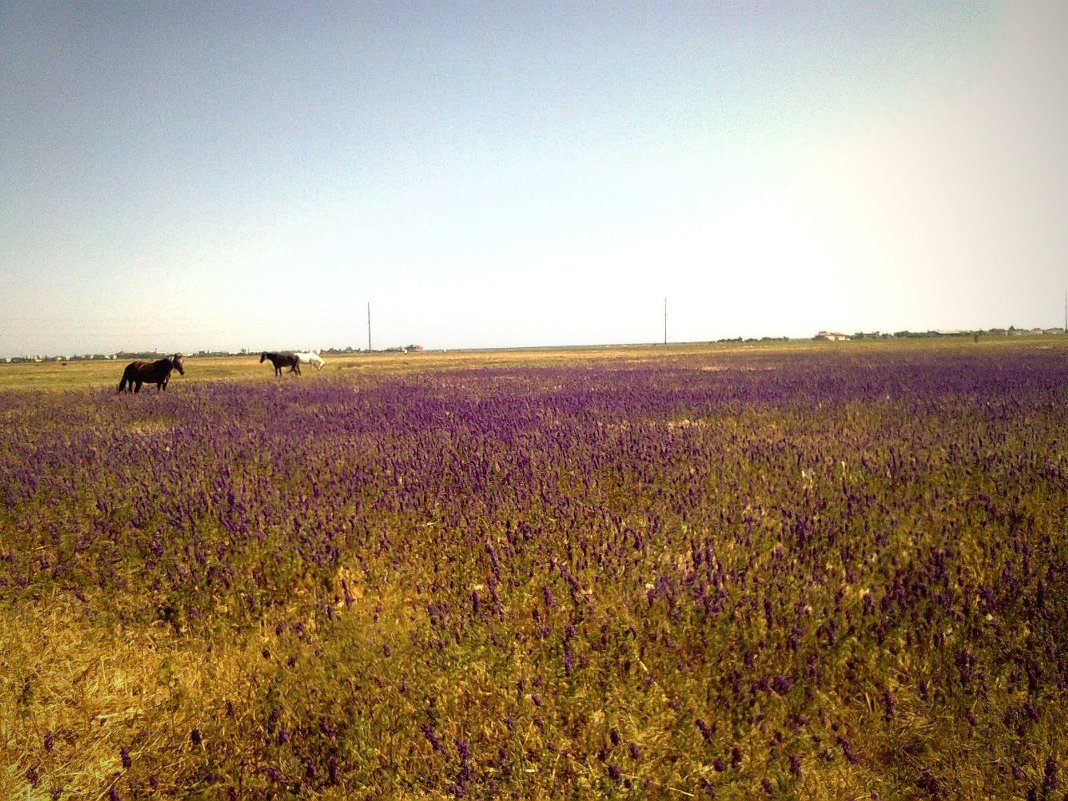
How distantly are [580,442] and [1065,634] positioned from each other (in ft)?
12.1

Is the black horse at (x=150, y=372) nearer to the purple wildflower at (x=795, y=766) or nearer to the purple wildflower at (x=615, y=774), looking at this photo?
the purple wildflower at (x=615, y=774)

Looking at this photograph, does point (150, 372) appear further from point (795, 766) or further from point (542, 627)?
point (795, 766)

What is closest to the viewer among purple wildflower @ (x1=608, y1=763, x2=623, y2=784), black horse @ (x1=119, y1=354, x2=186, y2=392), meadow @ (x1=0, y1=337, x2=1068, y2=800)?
purple wildflower @ (x1=608, y1=763, x2=623, y2=784)

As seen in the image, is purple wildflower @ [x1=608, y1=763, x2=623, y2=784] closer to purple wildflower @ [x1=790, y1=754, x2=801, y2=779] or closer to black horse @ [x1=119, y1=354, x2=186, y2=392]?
purple wildflower @ [x1=790, y1=754, x2=801, y2=779]

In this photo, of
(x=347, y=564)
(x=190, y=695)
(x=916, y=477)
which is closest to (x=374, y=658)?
(x=190, y=695)

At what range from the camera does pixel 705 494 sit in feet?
12.6

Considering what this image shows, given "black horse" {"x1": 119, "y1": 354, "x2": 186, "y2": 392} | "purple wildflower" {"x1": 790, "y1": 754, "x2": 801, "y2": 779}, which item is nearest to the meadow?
"purple wildflower" {"x1": 790, "y1": 754, "x2": 801, "y2": 779}

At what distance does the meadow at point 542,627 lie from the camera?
188 centimetres

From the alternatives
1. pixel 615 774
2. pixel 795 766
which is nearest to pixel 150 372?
pixel 615 774

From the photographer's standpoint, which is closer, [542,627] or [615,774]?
[615,774]

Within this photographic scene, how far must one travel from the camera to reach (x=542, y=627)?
7.80 ft

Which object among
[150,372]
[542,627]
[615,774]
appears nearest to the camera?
[615,774]

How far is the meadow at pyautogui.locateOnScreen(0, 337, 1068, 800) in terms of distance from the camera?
1.88 metres

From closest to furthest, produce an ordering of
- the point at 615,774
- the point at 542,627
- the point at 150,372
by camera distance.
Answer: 1. the point at 615,774
2. the point at 542,627
3. the point at 150,372
